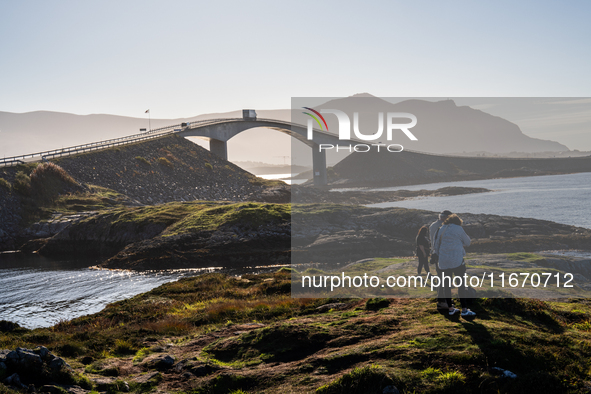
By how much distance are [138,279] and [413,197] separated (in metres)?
68.8

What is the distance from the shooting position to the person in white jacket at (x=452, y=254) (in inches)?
367

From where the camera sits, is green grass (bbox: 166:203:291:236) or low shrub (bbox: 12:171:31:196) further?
low shrub (bbox: 12:171:31:196)

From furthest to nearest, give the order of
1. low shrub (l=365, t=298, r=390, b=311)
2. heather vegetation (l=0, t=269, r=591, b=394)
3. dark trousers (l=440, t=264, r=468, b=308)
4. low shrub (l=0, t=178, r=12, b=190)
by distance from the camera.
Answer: low shrub (l=0, t=178, r=12, b=190)
low shrub (l=365, t=298, r=390, b=311)
dark trousers (l=440, t=264, r=468, b=308)
heather vegetation (l=0, t=269, r=591, b=394)

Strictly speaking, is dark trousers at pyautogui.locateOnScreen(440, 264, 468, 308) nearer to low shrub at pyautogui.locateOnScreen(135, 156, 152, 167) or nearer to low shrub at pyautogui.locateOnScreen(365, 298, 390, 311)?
low shrub at pyautogui.locateOnScreen(365, 298, 390, 311)

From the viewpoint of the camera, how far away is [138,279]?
27.6m

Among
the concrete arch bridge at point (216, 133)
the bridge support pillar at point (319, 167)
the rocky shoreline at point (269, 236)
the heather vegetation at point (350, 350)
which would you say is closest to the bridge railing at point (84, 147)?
the concrete arch bridge at point (216, 133)

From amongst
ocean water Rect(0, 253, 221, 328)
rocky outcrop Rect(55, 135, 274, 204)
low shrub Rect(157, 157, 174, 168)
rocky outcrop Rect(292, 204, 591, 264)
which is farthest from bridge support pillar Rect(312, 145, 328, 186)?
ocean water Rect(0, 253, 221, 328)

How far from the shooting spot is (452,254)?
9.38 meters

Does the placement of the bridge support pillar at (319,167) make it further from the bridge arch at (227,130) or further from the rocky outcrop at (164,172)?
the rocky outcrop at (164,172)

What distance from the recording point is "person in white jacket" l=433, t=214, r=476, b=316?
367 inches

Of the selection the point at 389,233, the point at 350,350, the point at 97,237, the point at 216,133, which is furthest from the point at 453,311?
the point at 216,133

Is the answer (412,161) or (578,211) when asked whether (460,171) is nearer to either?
(412,161)

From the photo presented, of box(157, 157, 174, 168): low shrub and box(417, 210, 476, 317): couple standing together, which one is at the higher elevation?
box(157, 157, 174, 168): low shrub

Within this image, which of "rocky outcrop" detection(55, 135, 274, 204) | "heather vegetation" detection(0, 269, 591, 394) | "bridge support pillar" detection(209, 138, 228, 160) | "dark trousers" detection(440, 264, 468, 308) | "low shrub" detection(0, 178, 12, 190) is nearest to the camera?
"heather vegetation" detection(0, 269, 591, 394)
